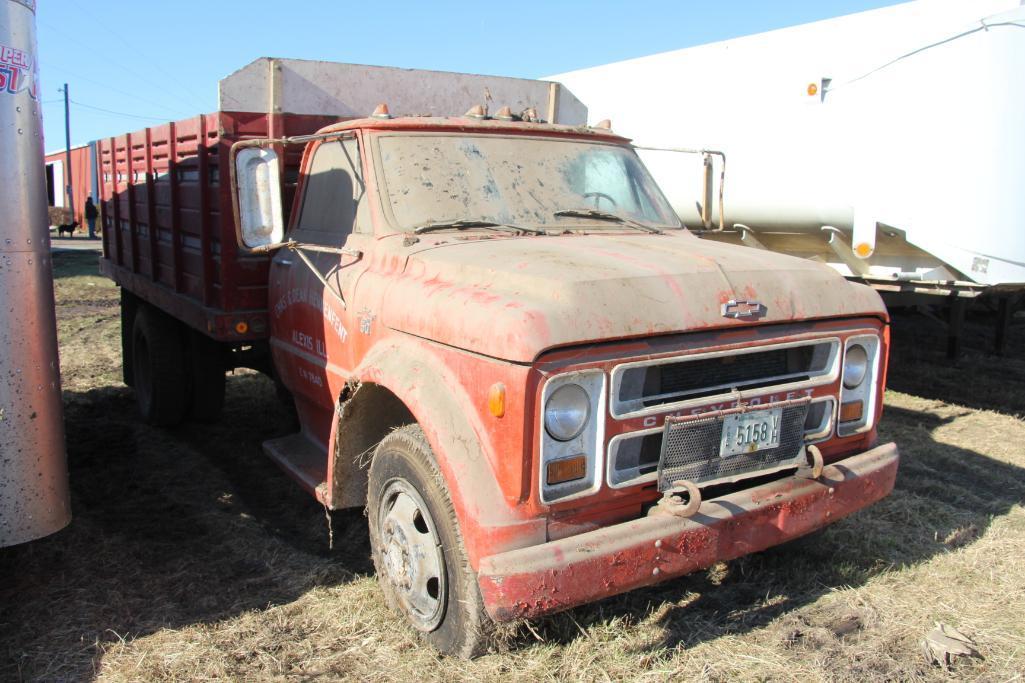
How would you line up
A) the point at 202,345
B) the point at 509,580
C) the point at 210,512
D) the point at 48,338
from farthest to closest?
the point at 202,345, the point at 210,512, the point at 48,338, the point at 509,580

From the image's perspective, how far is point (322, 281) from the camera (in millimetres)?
4008

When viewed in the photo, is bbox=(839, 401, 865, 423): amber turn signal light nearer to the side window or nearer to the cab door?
the cab door

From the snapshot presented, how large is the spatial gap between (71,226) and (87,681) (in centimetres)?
3209

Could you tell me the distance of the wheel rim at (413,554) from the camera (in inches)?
125

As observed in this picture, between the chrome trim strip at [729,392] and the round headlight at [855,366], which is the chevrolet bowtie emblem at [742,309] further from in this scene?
the round headlight at [855,366]

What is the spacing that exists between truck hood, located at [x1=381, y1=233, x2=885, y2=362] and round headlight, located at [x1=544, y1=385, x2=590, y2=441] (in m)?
0.18

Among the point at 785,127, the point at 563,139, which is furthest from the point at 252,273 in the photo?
the point at 785,127

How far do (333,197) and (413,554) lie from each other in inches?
79.0

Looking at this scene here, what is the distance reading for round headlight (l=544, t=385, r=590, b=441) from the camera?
278 centimetres

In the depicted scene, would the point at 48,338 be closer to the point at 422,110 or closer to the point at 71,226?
the point at 422,110

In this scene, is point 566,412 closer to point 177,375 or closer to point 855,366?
point 855,366

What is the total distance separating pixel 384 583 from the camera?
3580 mm

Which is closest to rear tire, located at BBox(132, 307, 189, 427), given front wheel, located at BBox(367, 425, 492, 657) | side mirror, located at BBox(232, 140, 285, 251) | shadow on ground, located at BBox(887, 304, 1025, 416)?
side mirror, located at BBox(232, 140, 285, 251)

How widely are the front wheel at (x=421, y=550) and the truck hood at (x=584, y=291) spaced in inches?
20.2
